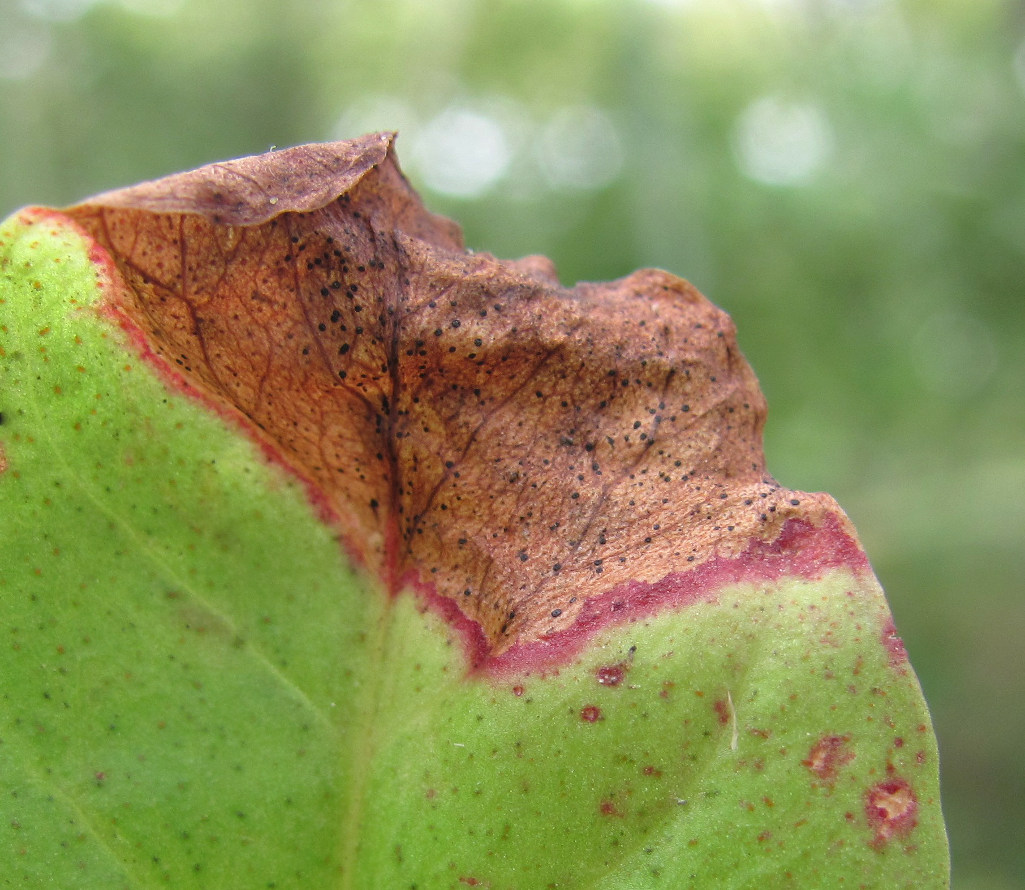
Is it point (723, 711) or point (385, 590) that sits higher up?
point (385, 590)

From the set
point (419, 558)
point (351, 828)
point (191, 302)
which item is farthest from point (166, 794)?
point (191, 302)

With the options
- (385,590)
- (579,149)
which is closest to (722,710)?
(385,590)

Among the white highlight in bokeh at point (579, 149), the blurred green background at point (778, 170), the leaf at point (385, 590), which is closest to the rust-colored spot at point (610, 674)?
the leaf at point (385, 590)

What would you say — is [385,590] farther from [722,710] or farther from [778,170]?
[778,170]

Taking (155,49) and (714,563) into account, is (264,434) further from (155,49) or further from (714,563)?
(155,49)

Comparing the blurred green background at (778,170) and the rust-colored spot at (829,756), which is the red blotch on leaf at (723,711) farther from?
the blurred green background at (778,170)

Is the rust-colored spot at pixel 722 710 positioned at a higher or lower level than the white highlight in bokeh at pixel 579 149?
lower
